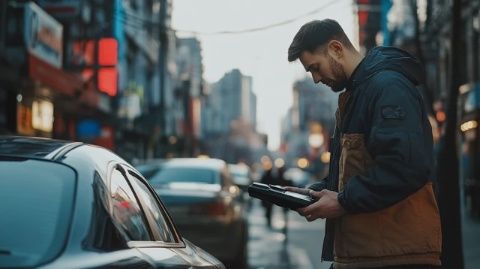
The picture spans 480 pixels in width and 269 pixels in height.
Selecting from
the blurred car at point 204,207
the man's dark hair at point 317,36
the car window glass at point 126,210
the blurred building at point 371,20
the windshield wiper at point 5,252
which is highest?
the blurred building at point 371,20

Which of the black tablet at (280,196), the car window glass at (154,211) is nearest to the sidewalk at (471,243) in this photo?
the car window glass at (154,211)

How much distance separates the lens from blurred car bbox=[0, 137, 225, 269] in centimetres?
282

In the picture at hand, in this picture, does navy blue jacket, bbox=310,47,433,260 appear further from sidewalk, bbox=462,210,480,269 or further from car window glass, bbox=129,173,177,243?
sidewalk, bbox=462,210,480,269

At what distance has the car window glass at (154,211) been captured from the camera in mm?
4004

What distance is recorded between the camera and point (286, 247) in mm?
15953

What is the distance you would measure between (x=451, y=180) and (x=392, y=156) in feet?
21.8

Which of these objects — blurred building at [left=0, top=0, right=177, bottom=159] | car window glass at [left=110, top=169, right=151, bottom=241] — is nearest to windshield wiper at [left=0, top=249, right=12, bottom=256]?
car window glass at [left=110, top=169, right=151, bottom=241]

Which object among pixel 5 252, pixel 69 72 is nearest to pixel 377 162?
pixel 5 252

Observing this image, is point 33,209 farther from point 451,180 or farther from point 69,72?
point 69,72

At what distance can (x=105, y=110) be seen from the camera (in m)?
30.7

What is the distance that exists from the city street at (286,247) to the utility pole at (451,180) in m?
2.75

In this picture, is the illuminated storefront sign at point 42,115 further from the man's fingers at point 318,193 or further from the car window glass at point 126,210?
the man's fingers at point 318,193

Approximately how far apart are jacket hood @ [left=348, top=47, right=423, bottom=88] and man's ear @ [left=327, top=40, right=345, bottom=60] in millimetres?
86

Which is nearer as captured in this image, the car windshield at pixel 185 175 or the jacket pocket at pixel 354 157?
the jacket pocket at pixel 354 157
